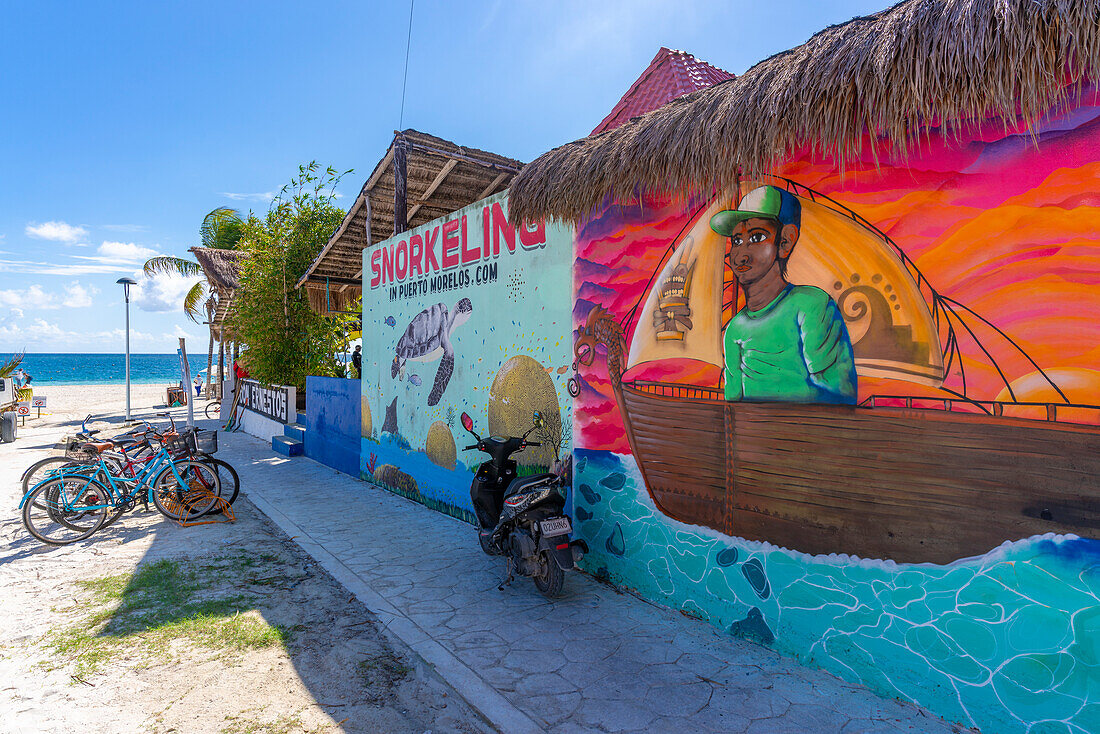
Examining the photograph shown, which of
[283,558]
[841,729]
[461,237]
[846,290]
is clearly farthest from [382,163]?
[841,729]

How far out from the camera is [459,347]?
7480 millimetres

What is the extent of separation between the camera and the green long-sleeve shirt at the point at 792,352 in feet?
11.7

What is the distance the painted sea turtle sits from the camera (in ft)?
24.9

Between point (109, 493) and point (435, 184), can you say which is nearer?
point (109, 493)

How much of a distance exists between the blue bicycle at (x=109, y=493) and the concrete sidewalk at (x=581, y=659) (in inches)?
93.2

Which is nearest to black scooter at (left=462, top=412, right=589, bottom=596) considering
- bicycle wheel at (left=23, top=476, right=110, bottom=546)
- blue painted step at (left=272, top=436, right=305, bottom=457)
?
bicycle wheel at (left=23, top=476, right=110, bottom=546)

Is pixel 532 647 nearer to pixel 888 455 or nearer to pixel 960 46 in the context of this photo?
pixel 888 455

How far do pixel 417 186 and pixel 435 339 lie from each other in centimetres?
324

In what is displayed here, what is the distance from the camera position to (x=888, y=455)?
3.33 meters

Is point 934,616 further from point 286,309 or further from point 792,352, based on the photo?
point 286,309

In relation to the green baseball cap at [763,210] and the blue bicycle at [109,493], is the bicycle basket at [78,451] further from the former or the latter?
the green baseball cap at [763,210]

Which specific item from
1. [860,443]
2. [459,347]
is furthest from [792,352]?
[459,347]

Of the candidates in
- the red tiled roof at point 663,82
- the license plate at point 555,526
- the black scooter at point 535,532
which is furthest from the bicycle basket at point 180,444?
the red tiled roof at point 663,82

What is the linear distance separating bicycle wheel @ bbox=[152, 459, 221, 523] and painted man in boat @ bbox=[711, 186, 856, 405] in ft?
23.2
